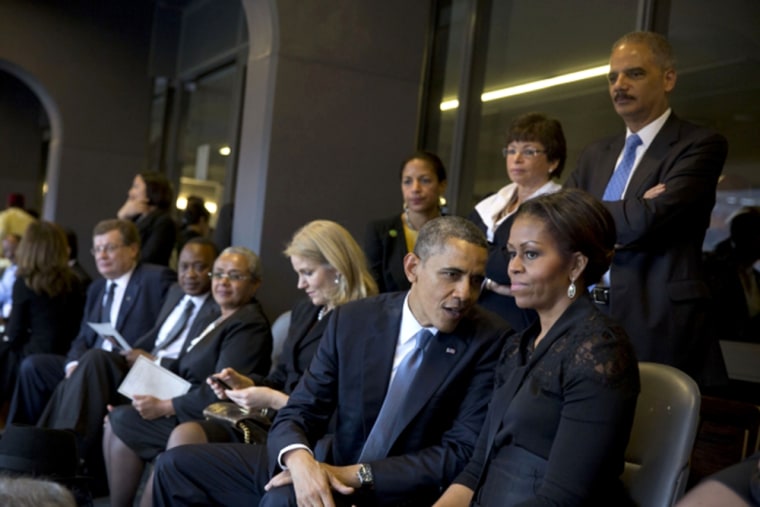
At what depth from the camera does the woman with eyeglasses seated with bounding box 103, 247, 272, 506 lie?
4359 mm

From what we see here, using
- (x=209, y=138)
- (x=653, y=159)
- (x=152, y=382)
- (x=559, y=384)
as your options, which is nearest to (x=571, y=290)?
(x=559, y=384)

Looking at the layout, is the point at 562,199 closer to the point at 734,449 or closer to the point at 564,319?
the point at 564,319

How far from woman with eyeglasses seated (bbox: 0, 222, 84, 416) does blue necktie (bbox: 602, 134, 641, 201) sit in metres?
4.28

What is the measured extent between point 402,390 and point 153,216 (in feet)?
13.4

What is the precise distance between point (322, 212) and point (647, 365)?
3611mm

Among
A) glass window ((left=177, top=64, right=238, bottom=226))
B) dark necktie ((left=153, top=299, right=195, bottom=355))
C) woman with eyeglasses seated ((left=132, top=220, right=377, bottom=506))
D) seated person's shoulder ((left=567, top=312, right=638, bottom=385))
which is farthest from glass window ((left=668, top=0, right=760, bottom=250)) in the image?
glass window ((left=177, top=64, right=238, bottom=226))

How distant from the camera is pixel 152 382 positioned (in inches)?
178

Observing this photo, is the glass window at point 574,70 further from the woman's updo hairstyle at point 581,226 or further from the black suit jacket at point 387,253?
the woman's updo hairstyle at point 581,226

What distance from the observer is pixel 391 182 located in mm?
6270

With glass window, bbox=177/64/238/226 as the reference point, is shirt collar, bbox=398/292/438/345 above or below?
below

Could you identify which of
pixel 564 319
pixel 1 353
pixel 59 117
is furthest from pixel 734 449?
pixel 59 117

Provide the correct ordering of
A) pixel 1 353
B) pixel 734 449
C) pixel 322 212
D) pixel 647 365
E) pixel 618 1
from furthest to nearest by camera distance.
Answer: pixel 1 353
pixel 322 212
pixel 618 1
pixel 734 449
pixel 647 365

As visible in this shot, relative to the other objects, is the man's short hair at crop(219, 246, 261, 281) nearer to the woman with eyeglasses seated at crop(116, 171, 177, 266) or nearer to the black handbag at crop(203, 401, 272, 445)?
the black handbag at crop(203, 401, 272, 445)

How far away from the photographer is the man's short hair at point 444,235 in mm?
2984
